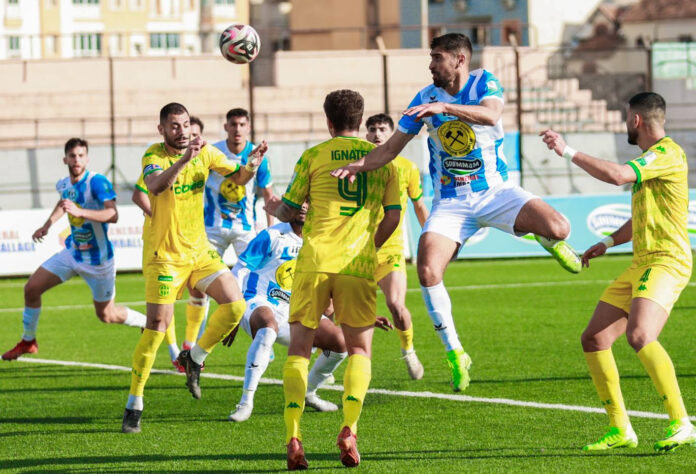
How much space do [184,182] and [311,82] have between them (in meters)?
38.3

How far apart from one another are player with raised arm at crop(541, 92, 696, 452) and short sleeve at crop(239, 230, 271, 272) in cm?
298

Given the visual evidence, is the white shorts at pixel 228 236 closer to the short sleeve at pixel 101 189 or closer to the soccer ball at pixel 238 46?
the short sleeve at pixel 101 189

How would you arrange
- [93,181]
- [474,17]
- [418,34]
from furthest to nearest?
1. [474,17]
2. [418,34]
3. [93,181]

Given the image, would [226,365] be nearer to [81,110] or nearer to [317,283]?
[317,283]

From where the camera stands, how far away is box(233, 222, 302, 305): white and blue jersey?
9.34 meters

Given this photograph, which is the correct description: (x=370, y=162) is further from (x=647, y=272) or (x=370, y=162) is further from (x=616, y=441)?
(x=616, y=441)

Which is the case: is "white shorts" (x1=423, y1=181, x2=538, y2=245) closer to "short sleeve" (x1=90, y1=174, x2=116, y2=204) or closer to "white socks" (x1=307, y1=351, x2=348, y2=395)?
"white socks" (x1=307, y1=351, x2=348, y2=395)

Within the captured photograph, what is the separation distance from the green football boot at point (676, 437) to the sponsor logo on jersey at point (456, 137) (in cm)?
256

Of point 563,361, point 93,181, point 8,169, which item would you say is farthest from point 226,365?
point 8,169

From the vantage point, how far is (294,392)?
6.86m

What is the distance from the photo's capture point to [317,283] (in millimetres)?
6945

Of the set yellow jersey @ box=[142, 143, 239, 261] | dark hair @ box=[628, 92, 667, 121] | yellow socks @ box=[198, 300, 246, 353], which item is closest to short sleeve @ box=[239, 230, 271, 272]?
yellow socks @ box=[198, 300, 246, 353]

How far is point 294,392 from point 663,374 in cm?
224

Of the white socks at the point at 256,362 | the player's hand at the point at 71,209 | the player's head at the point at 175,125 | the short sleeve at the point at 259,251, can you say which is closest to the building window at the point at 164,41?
the player's hand at the point at 71,209
